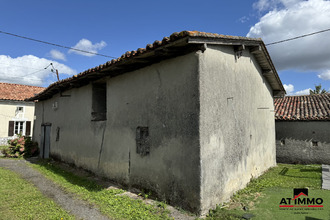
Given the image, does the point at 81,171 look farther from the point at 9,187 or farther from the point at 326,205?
the point at 326,205

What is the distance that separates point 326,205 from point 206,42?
15.7ft

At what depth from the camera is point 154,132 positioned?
5430mm

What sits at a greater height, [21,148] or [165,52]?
[165,52]

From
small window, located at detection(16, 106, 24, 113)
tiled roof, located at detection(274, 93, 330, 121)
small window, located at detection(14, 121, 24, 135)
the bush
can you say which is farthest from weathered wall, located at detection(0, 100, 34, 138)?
tiled roof, located at detection(274, 93, 330, 121)

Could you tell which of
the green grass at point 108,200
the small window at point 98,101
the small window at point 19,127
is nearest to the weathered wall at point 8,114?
the small window at point 19,127

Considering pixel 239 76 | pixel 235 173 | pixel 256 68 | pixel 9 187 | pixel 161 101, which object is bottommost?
pixel 9 187

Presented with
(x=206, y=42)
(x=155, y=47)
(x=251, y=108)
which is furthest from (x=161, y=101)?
(x=251, y=108)

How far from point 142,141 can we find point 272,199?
12.3 feet

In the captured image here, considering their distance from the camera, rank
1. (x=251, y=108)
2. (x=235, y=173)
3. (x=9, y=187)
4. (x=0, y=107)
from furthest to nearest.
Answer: (x=0, y=107) < (x=251, y=108) < (x=9, y=187) < (x=235, y=173)

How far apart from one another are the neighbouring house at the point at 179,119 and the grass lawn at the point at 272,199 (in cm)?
30

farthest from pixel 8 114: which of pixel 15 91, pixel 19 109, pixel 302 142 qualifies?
pixel 302 142

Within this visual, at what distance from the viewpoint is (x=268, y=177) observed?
7703 mm

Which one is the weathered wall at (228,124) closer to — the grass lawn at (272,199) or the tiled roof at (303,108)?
the grass lawn at (272,199)

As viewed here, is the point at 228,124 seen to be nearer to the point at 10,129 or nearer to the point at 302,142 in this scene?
the point at 302,142
